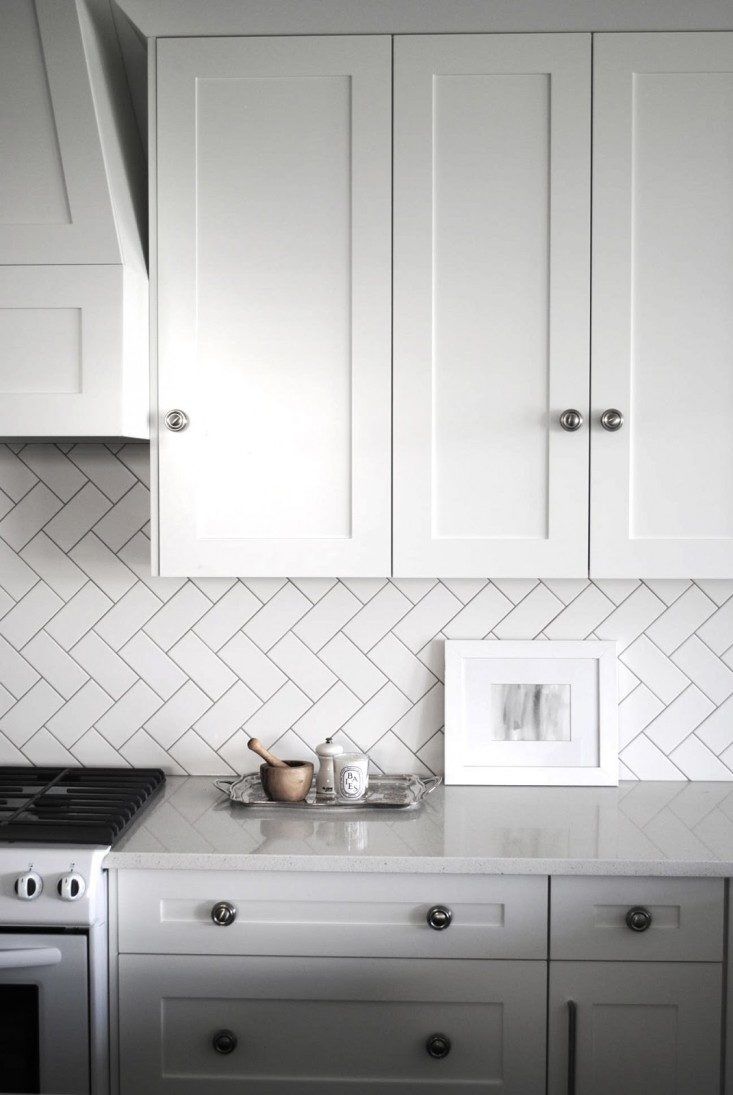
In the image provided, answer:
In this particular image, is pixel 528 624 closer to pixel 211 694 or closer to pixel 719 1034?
pixel 211 694

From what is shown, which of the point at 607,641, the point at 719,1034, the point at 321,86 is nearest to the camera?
the point at 719,1034

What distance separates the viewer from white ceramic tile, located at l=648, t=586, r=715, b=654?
7.93ft

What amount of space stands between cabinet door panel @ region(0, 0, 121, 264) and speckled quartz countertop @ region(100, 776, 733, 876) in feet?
3.51

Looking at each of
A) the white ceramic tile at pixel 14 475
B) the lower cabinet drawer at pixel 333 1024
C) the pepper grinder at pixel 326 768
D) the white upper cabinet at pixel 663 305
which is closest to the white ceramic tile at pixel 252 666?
the pepper grinder at pixel 326 768

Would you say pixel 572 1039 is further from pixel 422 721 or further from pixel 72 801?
Answer: pixel 72 801

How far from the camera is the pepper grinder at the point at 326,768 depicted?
2258 millimetres

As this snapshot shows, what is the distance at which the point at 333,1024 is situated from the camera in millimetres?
1918

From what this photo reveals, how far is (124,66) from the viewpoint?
2.19 metres

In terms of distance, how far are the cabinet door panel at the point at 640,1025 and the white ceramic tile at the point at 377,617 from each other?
816mm

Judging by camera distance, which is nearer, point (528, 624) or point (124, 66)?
point (124, 66)

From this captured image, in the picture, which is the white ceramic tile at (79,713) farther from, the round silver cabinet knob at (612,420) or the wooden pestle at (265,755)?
the round silver cabinet knob at (612,420)

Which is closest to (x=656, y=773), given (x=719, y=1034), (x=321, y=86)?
(x=719, y=1034)

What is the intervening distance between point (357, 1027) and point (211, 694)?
82 cm

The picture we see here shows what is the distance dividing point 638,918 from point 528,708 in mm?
595
